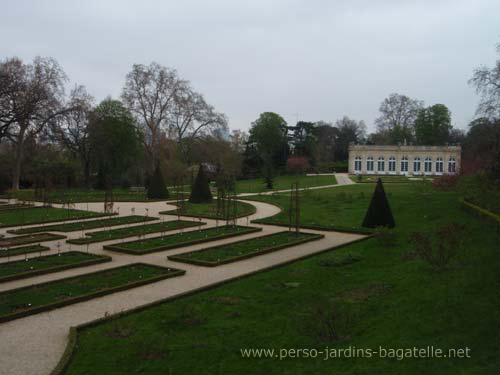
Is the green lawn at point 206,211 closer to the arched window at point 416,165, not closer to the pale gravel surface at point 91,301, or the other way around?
the pale gravel surface at point 91,301

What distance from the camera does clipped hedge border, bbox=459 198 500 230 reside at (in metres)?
14.3

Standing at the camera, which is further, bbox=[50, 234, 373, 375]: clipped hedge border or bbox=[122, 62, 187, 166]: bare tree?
bbox=[122, 62, 187, 166]: bare tree

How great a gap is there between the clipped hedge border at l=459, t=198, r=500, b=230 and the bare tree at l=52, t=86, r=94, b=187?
3202cm

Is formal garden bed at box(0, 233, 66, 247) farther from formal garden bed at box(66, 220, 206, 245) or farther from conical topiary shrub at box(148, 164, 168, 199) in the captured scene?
conical topiary shrub at box(148, 164, 168, 199)

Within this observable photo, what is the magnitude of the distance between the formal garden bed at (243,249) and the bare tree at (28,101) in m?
24.1

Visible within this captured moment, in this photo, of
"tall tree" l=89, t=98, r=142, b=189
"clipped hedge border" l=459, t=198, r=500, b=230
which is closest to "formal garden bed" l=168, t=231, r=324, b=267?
"clipped hedge border" l=459, t=198, r=500, b=230

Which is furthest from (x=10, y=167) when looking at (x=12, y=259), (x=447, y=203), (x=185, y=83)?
(x=447, y=203)

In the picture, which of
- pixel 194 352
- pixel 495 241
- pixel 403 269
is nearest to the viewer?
pixel 194 352

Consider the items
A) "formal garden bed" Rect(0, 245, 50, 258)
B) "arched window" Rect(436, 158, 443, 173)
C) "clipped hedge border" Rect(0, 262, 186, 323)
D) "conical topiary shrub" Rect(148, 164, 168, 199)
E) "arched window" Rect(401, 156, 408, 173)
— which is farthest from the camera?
"arched window" Rect(401, 156, 408, 173)

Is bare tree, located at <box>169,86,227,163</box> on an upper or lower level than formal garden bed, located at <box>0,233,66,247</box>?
upper

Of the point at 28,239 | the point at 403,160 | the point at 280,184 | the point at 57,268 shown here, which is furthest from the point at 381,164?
the point at 57,268

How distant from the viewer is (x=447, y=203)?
21844mm

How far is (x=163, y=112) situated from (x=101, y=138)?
28.9 ft

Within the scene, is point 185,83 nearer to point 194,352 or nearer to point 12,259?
point 12,259
